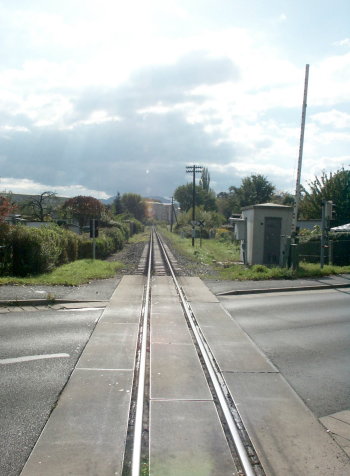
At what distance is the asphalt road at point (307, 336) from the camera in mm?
5887

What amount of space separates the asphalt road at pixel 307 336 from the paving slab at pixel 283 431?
328 millimetres

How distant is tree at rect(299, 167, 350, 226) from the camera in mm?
39000

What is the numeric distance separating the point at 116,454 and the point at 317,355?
4.47 m

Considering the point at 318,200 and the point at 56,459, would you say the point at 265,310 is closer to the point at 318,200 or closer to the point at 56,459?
the point at 56,459

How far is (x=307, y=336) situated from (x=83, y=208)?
145 feet

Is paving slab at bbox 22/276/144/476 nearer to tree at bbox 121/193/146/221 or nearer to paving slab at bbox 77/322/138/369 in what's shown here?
paving slab at bbox 77/322/138/369

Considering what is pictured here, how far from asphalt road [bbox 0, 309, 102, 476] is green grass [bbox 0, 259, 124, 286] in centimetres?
385

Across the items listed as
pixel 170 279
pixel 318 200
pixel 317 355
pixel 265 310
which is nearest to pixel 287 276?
pixel 170 279

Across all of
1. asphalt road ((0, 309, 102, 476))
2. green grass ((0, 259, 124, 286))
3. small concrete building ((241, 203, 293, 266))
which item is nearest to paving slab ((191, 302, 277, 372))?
asphalt road ((0, 309, 102, 476))

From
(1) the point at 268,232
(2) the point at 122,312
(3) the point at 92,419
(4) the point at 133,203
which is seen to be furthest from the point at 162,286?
(4) the point at 133,203

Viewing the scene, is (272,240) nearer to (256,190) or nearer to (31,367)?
(31,367)

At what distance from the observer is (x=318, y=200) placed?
4219 centimetres

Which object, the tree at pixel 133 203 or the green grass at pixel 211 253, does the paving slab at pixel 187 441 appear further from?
the tree at pixel 133 203

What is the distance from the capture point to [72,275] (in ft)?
53.9
